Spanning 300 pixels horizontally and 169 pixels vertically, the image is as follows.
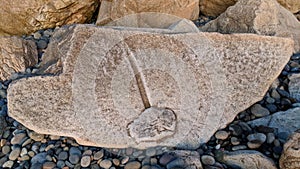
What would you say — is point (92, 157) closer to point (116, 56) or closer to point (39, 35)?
point (116, 56)

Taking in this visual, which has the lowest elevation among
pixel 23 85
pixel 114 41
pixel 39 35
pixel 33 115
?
pixel 39 35

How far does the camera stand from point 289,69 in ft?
6.80

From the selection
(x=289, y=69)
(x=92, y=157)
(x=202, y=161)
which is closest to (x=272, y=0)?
(x=289, y=69)

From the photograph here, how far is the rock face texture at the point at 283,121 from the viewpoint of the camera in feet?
5.49

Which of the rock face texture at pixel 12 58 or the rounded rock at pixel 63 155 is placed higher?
the rock face texture at pixel 12 58

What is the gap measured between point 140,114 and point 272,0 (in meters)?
1.28

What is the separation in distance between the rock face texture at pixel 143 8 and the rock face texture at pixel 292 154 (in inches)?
51.7

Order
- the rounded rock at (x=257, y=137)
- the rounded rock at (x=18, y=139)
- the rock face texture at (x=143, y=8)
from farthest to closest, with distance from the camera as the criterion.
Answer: the rock face texture at (x=143, y=8), the rounded rock at (x=18, y=139), the rounded rock at (x=257, y=137)

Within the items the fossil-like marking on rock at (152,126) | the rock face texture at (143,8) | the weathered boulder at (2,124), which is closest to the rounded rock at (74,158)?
the fossil-like marking on rock at (152,126)

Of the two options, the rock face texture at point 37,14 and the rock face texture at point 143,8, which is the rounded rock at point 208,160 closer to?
the rock face texture at point 143,8

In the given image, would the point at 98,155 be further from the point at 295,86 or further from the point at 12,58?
the point at 295,86

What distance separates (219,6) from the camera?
2877 millimetres

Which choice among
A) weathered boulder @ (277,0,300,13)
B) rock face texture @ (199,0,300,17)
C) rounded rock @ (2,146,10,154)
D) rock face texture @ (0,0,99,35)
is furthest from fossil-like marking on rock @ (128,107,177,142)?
weathered boulder @ (277,0,300,13)

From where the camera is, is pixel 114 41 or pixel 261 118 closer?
pixel 114 41
